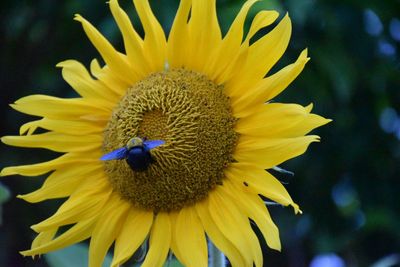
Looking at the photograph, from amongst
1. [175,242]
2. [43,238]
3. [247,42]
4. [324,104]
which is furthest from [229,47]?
[324,104]

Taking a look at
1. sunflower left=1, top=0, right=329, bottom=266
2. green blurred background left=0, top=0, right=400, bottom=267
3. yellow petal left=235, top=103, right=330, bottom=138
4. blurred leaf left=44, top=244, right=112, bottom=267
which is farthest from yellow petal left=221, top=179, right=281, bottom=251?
green blurred background left=0, top=0, right=400, bottom=267

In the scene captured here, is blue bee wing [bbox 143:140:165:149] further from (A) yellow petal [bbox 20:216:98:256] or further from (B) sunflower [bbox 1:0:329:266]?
(A) yellow petal [bbox 20:216:98:256]

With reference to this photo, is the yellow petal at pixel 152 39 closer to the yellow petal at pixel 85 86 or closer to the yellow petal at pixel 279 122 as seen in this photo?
the yellow petal at pixel 85 86

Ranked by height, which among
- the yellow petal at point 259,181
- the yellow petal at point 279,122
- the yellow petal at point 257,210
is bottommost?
the yellow petal at point 257,210

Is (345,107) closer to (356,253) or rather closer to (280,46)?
(356,253)

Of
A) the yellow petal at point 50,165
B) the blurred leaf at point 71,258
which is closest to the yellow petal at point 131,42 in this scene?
the yellow petal at point 50,165

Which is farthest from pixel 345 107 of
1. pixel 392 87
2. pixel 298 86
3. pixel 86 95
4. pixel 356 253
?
pixel 86 95
